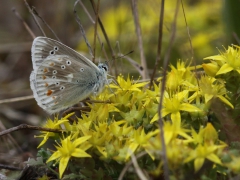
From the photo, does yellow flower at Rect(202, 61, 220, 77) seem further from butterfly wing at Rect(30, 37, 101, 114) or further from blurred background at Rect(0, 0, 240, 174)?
blurred background at Rect(0, 0, 240, 174)

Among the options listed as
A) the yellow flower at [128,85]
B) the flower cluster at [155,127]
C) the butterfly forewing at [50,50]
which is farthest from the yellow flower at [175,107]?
the butterfly forewing at [50,50]

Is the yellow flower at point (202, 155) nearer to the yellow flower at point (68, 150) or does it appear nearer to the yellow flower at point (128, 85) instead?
the yellow flower at point (68, 150)

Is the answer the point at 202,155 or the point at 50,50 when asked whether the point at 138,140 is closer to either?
the point at 202,155

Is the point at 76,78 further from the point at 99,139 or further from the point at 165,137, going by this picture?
the point at 165,137

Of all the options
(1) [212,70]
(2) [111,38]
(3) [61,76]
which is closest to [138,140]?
(1) [212,70]

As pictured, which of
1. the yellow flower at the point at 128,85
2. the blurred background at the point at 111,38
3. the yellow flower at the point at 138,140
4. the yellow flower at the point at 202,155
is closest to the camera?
the yellow flower at the point at 202,155

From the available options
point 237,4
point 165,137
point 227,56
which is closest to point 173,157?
point 165,137
